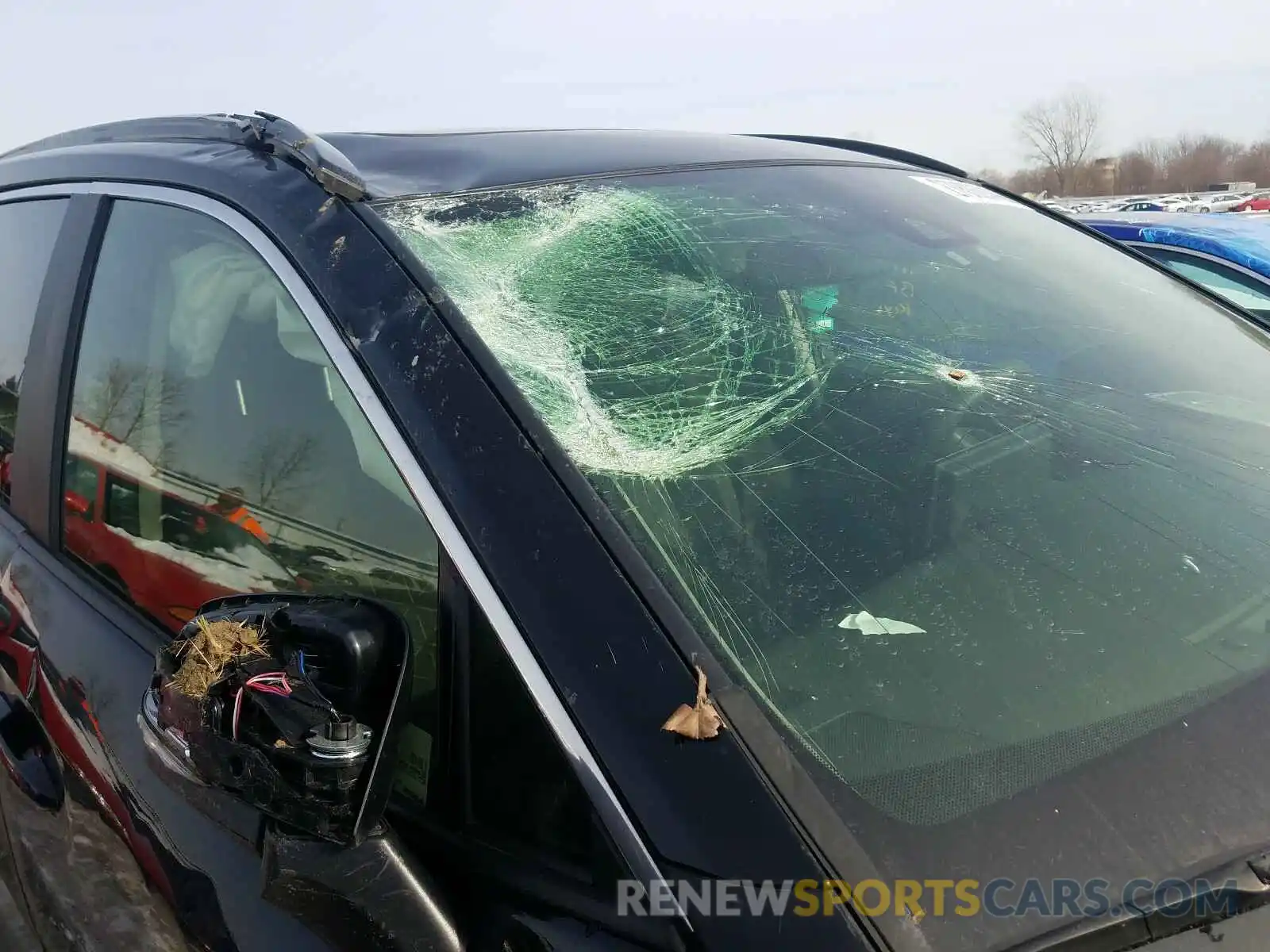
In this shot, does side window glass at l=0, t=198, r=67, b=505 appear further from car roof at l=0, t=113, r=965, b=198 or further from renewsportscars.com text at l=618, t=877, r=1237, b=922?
renewsportscars.com text at l=618, t=877, r=1237, b=922

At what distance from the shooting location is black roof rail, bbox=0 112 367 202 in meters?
1.41

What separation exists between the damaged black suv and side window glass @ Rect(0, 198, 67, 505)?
58mm

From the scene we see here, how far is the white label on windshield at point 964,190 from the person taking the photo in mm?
2150

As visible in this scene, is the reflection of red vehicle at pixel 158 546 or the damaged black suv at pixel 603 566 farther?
the reflection of red vehicle at pixel 158 546

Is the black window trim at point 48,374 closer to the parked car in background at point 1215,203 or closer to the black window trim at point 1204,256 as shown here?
the black window trim at point 1204,256

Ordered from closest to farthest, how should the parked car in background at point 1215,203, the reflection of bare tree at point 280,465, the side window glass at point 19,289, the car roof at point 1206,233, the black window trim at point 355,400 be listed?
the black window trim at point 355,400 < the reflection of bare tree at point 280,465 < the side window glass at point 19,289 < the car roof at point 1206,233 < the parked car in background at point 1215,203

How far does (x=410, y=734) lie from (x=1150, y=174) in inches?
3010

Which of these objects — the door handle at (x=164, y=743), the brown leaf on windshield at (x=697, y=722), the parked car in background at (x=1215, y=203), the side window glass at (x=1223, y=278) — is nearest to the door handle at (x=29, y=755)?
the door handle at (x=164, y=743)

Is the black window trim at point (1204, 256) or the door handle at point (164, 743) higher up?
the black window trim at point (1204, 256)

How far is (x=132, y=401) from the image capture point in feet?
5.62

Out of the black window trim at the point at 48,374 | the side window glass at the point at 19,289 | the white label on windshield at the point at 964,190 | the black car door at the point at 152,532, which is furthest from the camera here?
the white label on windshield at the point at 964,190

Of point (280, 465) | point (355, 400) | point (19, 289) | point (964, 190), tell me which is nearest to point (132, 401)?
point (280, 465)

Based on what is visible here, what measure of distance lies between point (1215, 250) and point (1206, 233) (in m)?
0.26

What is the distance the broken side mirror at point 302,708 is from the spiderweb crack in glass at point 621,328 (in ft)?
1.05
